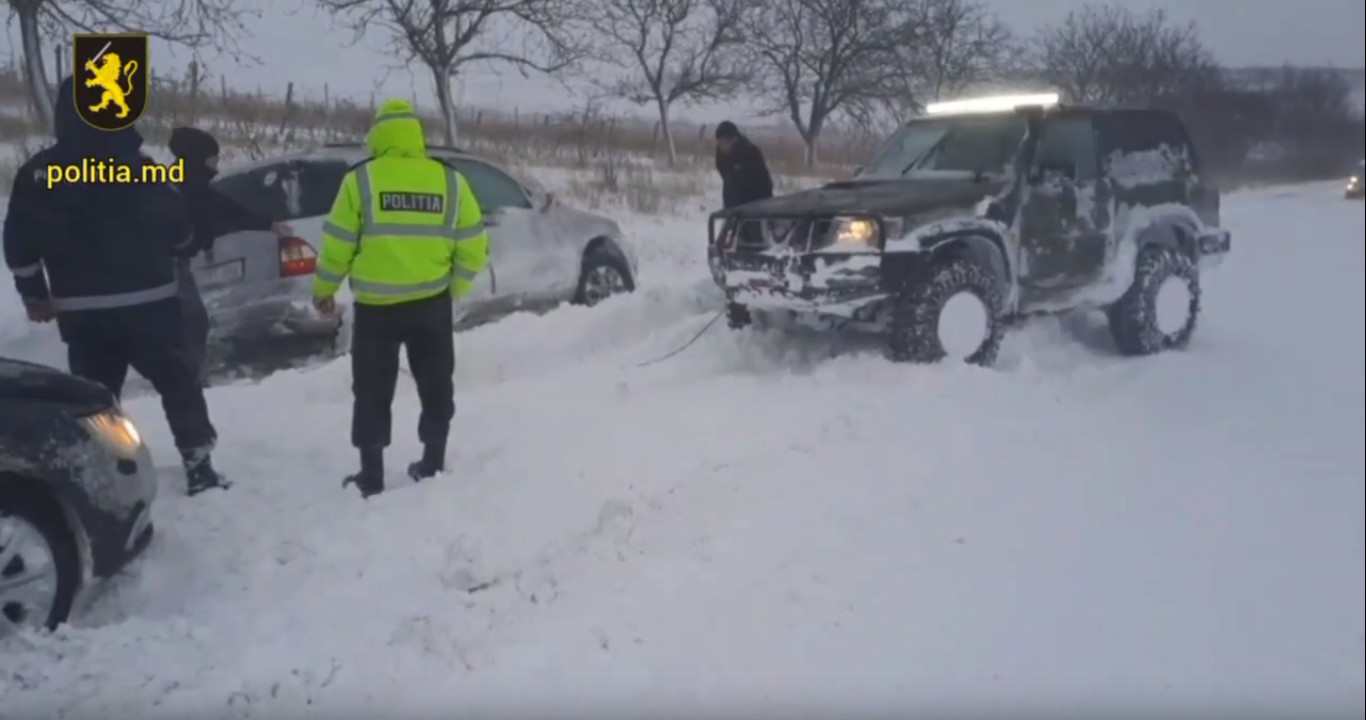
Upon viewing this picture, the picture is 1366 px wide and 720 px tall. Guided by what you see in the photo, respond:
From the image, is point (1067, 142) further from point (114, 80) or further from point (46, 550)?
point (46, 550)

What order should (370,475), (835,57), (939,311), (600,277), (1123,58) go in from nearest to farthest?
1. (370,475)
2. (835,57)
3. (1123,58)
4. (600,277)
5. (939,311)

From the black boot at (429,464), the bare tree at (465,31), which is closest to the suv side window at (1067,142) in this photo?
the bare tree at (465,31)

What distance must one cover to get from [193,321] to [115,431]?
0.48 m

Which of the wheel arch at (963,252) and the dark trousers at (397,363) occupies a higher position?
the wheel arch at (963,252)

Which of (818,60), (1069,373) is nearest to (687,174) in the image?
(818,60)

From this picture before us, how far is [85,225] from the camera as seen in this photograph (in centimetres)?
314

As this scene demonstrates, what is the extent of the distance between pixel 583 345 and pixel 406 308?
100 centimetres

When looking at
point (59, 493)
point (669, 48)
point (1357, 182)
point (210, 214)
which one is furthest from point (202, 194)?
point (1357, 182)

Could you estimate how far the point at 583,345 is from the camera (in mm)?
4594

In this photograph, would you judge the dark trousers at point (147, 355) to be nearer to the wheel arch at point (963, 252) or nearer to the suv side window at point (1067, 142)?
the wheel arch at point (963, 252)

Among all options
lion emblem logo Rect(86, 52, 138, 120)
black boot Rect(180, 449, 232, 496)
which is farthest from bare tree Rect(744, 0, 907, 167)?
black boot Rect(180, 449, 232, 496)

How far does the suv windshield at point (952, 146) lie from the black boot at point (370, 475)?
6.98 feet

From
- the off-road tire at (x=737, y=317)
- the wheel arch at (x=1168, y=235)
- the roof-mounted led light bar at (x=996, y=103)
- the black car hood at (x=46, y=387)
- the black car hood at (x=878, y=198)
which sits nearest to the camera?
the black car hood at (x=46, y=387)

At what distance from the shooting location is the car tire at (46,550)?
2746mm
